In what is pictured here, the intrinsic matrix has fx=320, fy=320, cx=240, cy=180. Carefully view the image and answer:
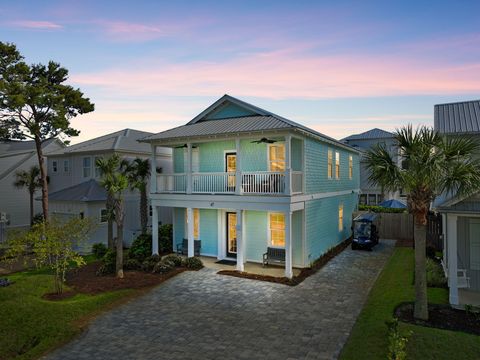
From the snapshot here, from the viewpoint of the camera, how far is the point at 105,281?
13.3 m

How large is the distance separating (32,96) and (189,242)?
12229 mm

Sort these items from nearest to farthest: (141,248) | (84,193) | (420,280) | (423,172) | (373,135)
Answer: (423,172) < (420,280) < (141,248) < (84,193) < (373,135)

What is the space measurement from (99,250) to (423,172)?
1709 centimetres

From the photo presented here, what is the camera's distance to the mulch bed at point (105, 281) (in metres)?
12.3

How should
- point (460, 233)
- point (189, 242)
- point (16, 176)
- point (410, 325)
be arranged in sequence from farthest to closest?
point (16, 176), point (189, 242), point (460, 233), point (410, 325)

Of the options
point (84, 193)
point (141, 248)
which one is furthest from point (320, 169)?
point (84, 193)

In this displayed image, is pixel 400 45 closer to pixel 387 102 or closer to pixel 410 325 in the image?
pixel 387 102

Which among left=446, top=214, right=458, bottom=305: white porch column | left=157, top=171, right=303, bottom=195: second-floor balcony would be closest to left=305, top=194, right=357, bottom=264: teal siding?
left=157, top=171, right=303, bottom=195: second-floor balcony

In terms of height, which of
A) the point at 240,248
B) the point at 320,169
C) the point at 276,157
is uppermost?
the point at 276,157

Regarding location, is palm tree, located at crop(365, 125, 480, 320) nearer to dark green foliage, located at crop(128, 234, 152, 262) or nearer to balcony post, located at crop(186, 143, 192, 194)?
balcony post, located at crop(186, 143, 192, 194)

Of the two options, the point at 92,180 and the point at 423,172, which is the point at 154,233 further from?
the point at 423,172

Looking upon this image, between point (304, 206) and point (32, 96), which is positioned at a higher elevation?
point (32, 96)

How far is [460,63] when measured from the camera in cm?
1533

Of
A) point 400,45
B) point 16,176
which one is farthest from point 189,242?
point 16,176
